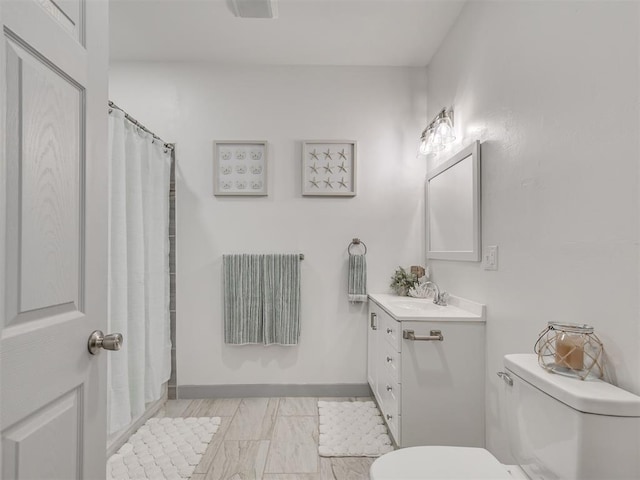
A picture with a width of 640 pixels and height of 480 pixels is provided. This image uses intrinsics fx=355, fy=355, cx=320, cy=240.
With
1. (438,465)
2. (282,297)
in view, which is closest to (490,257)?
(438,465)

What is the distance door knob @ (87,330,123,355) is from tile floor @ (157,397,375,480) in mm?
1227

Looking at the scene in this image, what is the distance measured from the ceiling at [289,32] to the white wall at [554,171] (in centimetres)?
37

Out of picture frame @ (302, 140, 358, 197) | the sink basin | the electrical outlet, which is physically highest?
picture frame @ (302, 140, 358, 197)

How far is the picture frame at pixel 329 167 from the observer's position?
2703 mm

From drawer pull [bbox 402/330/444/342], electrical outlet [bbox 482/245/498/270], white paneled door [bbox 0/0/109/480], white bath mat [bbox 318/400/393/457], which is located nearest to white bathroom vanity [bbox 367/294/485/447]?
drawer pull [bbox 402/330/444/342]

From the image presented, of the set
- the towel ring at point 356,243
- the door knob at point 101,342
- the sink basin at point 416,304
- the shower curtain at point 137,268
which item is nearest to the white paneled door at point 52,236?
the door knob at point 101,342

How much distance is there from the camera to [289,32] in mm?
2332

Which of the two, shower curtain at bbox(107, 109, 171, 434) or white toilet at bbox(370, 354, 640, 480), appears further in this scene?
shower curtain at bbox(107, 109, 171, 434)

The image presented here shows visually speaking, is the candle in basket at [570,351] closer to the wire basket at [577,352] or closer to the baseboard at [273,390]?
the wire basket at [577,352]

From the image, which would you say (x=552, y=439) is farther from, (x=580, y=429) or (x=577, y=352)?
(x=577, y=352)

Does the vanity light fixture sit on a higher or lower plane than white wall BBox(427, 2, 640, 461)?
higher

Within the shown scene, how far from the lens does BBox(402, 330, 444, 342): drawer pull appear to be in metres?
1.74

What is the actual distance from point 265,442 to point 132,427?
2.72ft

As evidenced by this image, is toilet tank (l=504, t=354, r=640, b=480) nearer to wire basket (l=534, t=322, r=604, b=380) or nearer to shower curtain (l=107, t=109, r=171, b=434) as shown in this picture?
wire basket (l=534, t=322, r=604, b=380)
